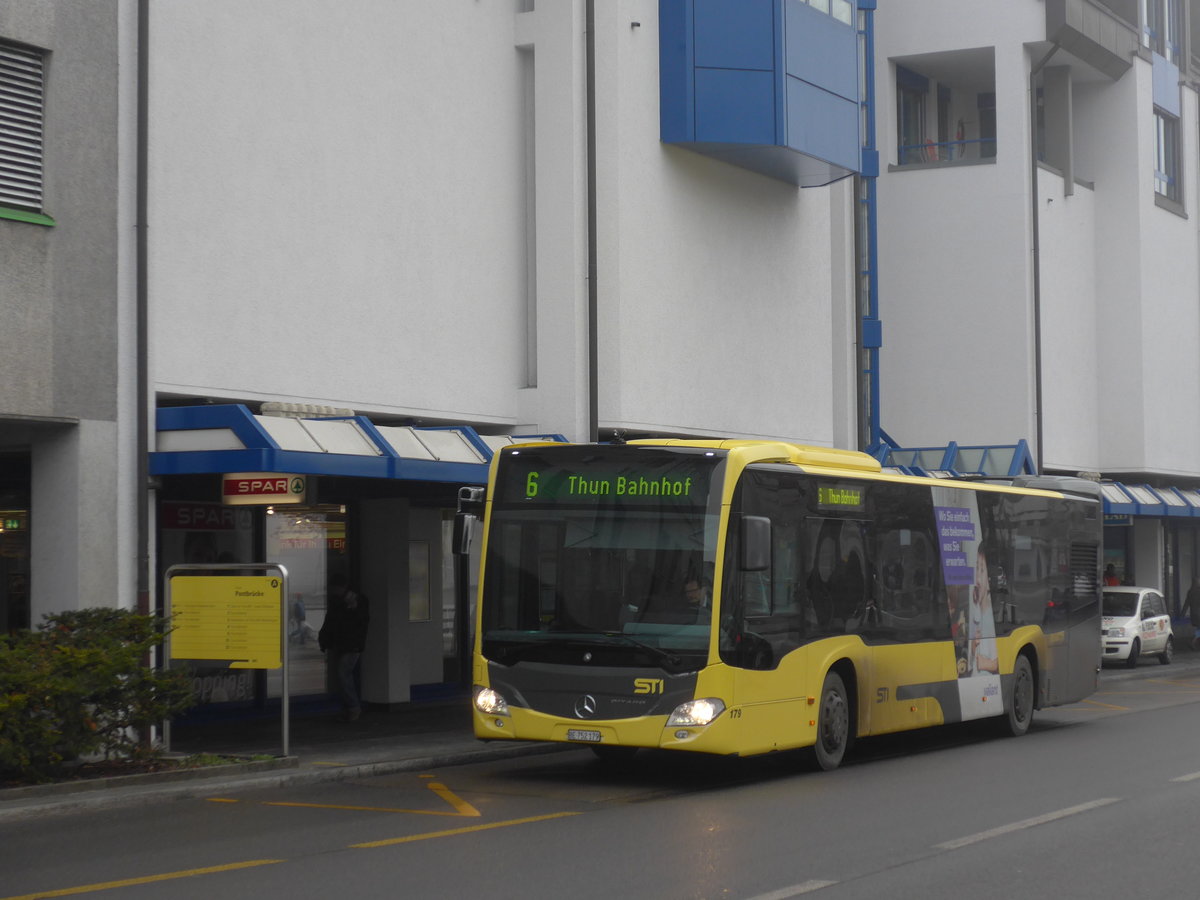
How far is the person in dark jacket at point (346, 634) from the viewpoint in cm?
1978

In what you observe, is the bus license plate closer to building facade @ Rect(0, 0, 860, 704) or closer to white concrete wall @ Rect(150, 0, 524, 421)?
building facade @ Rect(0, 0, 860, 704)

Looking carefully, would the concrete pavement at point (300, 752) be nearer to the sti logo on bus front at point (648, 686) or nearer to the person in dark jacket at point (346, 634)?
the person in dark jacket at point (346, 634)

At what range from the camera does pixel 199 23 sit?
55.9 ft

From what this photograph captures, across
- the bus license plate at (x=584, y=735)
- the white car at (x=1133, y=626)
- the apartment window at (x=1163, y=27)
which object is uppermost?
the apartment window at (x=1163, y=27)

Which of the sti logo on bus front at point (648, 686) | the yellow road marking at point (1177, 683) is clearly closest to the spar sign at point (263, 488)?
the sti logo on bus front at point (648, 686)

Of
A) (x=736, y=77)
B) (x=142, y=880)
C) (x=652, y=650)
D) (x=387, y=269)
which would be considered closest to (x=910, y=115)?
(x=736, y=77)

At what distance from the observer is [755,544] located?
13086mm

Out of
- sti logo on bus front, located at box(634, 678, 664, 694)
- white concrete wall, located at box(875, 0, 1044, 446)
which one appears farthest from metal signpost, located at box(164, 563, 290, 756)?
white concrete wall, located at box(875, 0, 1044, 446)

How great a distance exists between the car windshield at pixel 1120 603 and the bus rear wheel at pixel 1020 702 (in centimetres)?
1487

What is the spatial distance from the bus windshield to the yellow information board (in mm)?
2352

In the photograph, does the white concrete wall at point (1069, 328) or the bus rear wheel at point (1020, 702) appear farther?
the white concrete wall at point (1069, 328)

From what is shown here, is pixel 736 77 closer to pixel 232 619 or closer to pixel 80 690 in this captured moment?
pixel 232 619

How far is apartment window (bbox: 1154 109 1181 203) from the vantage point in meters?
40.9

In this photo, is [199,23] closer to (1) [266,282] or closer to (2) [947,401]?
(1) [266,282]
